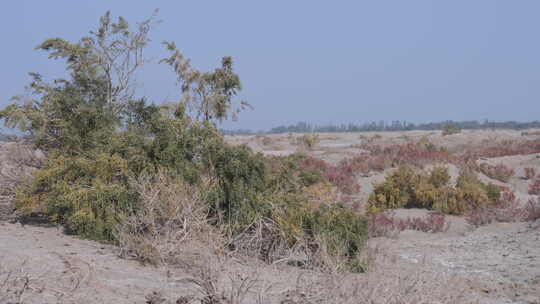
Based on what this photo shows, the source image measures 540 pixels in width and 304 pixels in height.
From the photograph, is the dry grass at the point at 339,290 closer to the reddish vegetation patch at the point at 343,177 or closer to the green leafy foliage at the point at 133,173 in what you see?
the green leafy foliage at the point at 133,173

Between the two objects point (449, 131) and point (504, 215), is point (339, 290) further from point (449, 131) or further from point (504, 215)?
point (449, 131)

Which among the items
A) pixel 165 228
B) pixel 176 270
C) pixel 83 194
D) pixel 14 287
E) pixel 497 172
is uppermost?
pixel 83 194

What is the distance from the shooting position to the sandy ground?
16.4 feet

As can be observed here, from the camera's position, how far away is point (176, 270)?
241 inches

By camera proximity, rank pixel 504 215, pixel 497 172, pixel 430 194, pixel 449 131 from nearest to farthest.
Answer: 1. pixel 504 215
2. pixel 430 194
3. pixel 497 172
4. pixel 449 131

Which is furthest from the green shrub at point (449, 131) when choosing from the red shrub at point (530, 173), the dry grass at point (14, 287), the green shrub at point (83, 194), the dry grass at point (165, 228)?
the dry grass at point (14, 287)

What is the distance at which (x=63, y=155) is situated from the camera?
9.34 meters

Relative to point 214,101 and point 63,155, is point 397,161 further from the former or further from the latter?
point 63,155

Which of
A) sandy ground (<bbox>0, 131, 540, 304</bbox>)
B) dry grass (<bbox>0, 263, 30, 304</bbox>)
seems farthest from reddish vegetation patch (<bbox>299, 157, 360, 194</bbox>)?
dry grass (<bbox>0, 263, 30, 304</bbox>)

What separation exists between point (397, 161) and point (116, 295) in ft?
48.9

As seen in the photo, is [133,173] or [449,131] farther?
[449,131]

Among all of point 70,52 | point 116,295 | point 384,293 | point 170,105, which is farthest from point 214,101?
point 384,293

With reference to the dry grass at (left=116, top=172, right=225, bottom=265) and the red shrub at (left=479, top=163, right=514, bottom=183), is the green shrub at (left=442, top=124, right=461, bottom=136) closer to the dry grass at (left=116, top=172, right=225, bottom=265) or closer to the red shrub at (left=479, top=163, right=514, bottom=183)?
the red shrub at (left=479, top=163, right=514, bottom=183)

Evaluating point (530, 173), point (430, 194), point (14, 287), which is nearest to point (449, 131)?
point (530, 173)
